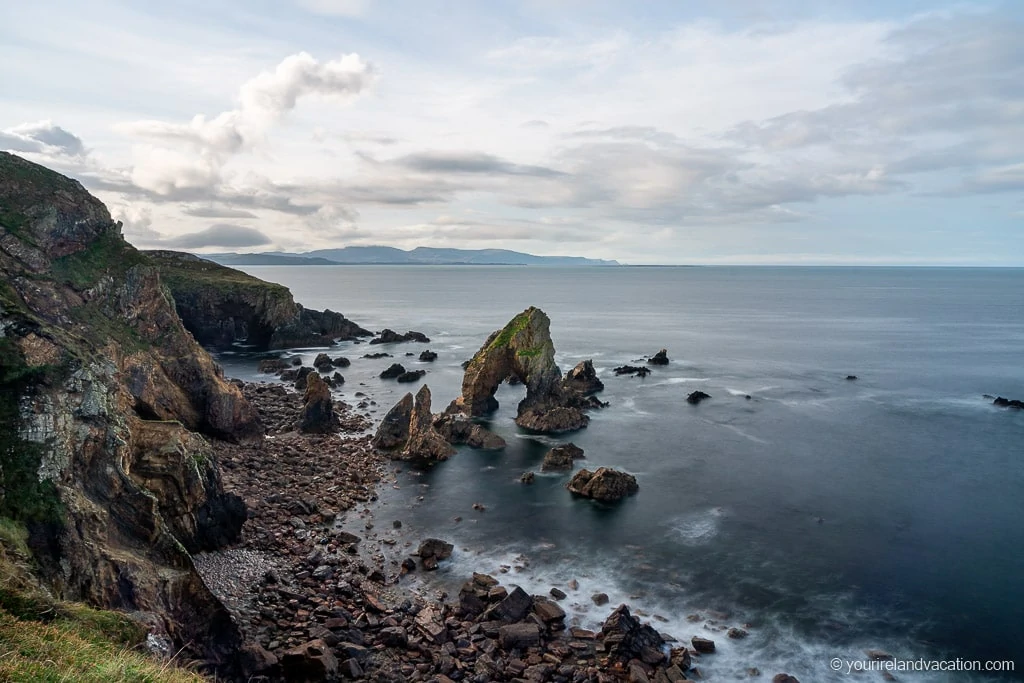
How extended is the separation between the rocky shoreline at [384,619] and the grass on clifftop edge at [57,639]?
6867mm

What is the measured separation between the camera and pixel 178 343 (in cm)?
4666

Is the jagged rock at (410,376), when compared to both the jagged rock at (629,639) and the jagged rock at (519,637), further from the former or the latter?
the jagged rock at (629,639)

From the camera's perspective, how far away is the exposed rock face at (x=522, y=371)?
2409 inches

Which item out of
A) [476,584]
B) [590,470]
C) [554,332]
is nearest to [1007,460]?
[590,470]

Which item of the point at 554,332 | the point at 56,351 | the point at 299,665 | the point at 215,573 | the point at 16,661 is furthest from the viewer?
the point at 554,332

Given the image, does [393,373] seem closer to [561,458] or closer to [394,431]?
[394,431]

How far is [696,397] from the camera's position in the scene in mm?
68125

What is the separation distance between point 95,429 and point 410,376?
53744 mm

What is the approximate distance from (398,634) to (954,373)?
8506cm

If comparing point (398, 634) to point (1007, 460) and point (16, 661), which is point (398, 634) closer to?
point (16, 661)

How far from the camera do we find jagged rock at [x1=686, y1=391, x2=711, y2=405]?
67.3 meters

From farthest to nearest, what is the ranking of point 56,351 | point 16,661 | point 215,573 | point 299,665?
point 215,573 < point 56,351 < point 299,665 < point 16,661

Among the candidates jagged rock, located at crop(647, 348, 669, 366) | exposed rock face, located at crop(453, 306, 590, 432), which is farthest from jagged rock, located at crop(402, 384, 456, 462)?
jagged rock, located at crop(647, 348, 669, 366)

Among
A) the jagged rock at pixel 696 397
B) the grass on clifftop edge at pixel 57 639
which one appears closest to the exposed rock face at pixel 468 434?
the jagged rock at pixel 696 397
